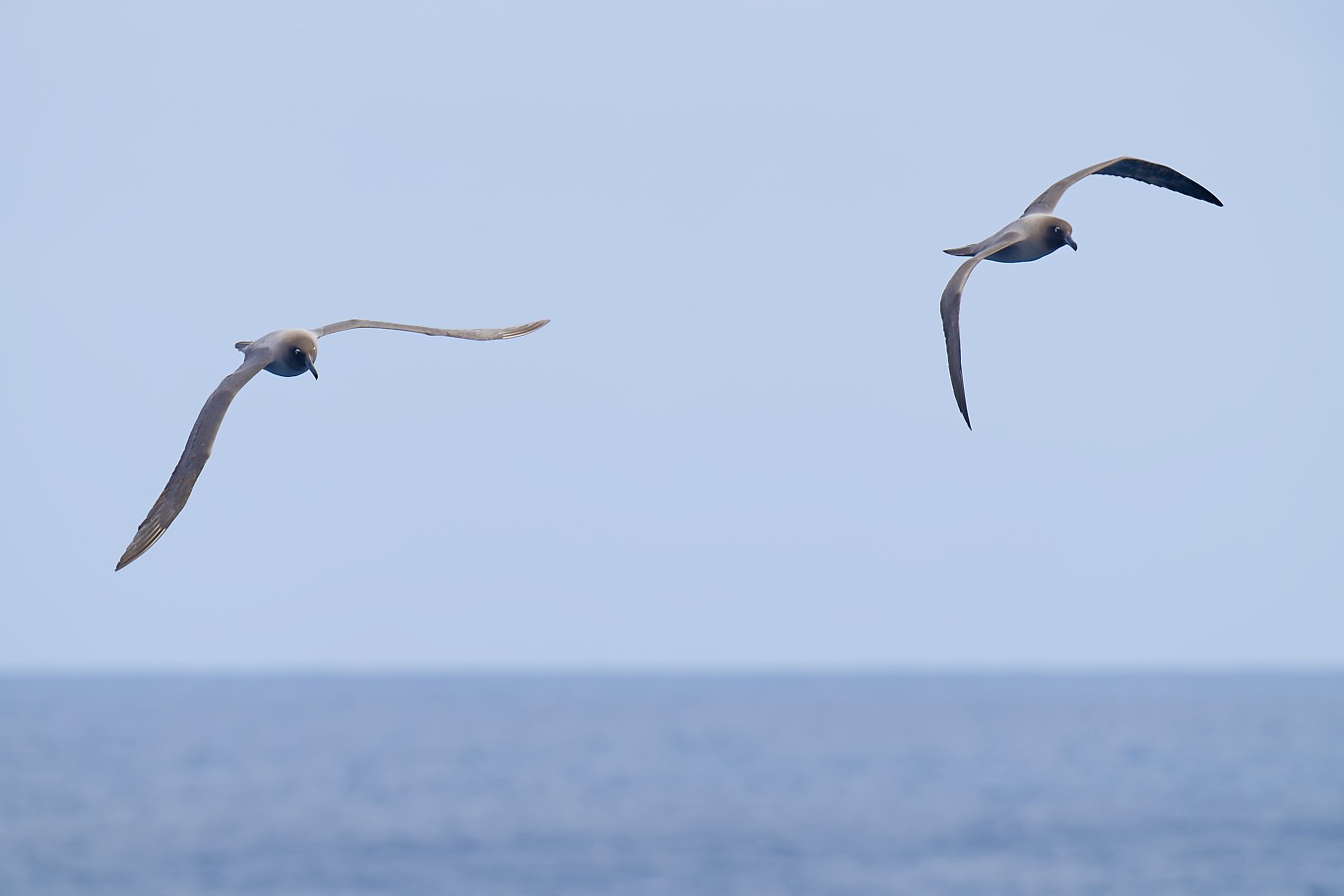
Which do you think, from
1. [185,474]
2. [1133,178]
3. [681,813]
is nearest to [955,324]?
[1133,178]

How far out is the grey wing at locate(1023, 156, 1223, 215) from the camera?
13.4m

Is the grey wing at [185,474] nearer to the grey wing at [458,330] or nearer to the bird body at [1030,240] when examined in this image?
the grey wing at [458,330]

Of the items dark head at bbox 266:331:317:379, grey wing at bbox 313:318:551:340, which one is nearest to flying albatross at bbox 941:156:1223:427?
grey wing at bbox 313:318:551:340

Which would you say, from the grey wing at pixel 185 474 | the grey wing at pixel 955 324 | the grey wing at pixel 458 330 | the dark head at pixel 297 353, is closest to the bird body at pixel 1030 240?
the grey wing at pixel 955 324

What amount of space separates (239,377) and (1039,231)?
6095mm

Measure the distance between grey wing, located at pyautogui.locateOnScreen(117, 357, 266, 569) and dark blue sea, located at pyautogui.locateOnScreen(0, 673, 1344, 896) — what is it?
49.2 meters

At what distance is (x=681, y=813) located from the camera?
82.6 metres

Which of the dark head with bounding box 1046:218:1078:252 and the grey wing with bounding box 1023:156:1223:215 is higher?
A: the grey wing with bounding box 1023:156:1223:215

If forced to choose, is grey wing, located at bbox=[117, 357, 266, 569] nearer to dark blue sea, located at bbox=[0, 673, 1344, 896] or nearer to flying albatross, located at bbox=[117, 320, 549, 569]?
flying albatross, located at bbox=[117, 320, 549, 569]

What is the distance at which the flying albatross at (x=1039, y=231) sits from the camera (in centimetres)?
1060

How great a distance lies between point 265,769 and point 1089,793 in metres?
54.0

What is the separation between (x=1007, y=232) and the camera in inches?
503

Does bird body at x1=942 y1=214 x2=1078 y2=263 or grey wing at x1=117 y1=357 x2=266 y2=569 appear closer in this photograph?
grey wing at x1=117 y1=357 x2=266 y2=569

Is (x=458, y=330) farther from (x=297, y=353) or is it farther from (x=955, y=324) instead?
(x=955, y=324)
